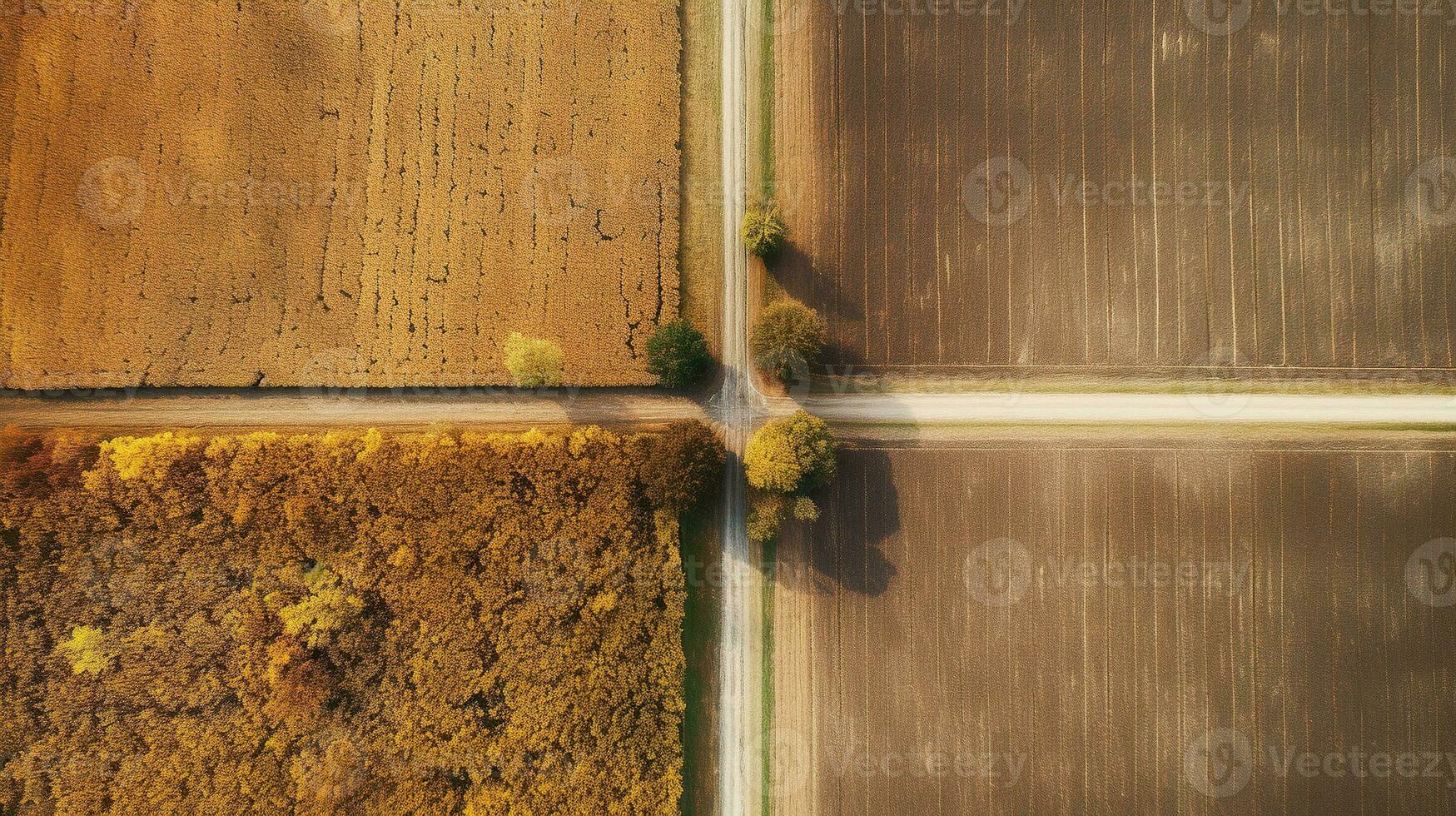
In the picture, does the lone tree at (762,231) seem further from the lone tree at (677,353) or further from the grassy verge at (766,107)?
the lone tree at (677,353)

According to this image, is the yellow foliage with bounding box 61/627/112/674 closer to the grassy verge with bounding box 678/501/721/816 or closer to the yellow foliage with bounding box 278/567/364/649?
the yellow foliage with bounding box 278/567/364/649

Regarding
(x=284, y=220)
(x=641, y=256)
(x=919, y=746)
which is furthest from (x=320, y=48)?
(x=919, y=746)

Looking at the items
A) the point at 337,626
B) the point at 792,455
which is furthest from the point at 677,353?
the point at 337,626

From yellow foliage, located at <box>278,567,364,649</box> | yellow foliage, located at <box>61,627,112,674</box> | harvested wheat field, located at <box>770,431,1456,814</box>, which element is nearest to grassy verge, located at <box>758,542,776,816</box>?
harvested wheat field, located at <box>770,431,1456,814</box>

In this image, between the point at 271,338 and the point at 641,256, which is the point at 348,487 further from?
the point at 641,256

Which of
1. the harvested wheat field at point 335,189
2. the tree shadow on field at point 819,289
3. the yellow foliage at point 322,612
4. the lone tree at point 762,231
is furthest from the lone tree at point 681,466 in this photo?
the yellow foliage at point 322,612

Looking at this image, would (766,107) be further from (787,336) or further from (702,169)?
(787,336)
